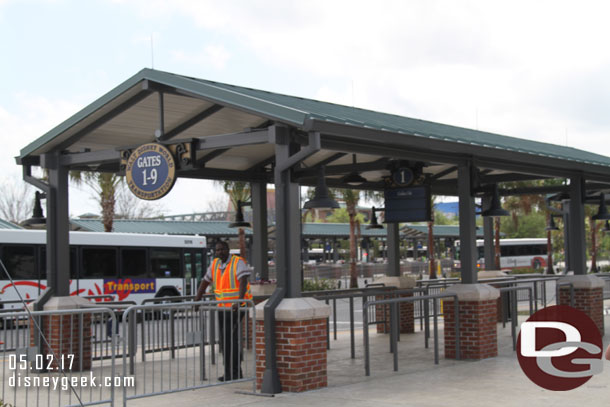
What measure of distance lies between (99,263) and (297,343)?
1672 centimetres

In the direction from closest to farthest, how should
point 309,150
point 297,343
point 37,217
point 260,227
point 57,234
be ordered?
1. point 309,150
2. point 297,343
3. point 57,234
4. point 37,217
5. point 260,227

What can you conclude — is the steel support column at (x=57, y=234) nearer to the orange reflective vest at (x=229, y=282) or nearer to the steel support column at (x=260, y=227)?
the orange reflective vest at (x=229, y=282)

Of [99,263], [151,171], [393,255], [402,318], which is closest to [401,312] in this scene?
[402,318]

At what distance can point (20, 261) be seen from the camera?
2303 cm

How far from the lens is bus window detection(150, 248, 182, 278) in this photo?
26.8 meters

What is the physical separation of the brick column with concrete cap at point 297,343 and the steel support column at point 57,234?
3.83 meters

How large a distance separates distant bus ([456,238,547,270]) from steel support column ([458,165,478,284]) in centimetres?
4860

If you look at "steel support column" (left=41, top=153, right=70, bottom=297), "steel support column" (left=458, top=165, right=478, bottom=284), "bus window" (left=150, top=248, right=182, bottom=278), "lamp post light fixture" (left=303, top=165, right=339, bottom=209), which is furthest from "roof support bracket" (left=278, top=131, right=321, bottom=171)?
"bus window" (left=150, top=248, right=182, bottom=278)

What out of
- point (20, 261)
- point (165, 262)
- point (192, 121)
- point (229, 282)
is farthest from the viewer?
point (165, 262)

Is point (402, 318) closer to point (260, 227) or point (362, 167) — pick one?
point (260, 227)

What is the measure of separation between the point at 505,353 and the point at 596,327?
303 cm

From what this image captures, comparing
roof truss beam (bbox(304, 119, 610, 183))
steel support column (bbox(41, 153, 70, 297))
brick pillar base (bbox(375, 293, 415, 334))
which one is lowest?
brick pillar base (bbox(375, 293, 415, 334))

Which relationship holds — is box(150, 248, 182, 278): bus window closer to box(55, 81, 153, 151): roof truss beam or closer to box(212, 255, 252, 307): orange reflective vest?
box(55, 81, 153, 151): roof truss beam

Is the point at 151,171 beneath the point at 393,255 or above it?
above
